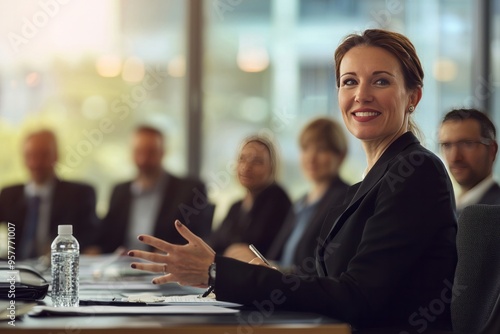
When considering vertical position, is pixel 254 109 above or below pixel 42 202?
above

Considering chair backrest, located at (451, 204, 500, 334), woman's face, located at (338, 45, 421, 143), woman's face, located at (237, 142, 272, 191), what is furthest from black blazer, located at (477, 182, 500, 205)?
woman's face, located at (237, 142, 272, 191)

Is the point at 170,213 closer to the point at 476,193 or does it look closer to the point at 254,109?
the point at 254,109

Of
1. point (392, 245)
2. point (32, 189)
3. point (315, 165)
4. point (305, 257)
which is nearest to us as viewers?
point (392, 245)

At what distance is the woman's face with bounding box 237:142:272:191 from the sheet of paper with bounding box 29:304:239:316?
2.97m

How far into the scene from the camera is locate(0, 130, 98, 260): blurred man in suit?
5.41 meters

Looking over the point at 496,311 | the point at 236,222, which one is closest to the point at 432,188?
the point at 496,311

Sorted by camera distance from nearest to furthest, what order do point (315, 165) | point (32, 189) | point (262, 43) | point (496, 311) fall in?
point (496, 311), point (315, 165), point (32, 189), point (262, 43)

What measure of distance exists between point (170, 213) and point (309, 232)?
4.95 feet

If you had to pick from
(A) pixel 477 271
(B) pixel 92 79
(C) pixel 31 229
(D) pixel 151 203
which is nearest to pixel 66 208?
(C) pixel 31 229

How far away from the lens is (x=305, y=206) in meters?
4.78

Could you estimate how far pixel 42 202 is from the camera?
551 centimetres

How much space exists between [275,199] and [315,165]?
34 centimetres

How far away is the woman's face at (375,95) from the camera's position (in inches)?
82.0

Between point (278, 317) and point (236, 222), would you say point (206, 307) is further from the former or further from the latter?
point (236, 222)
